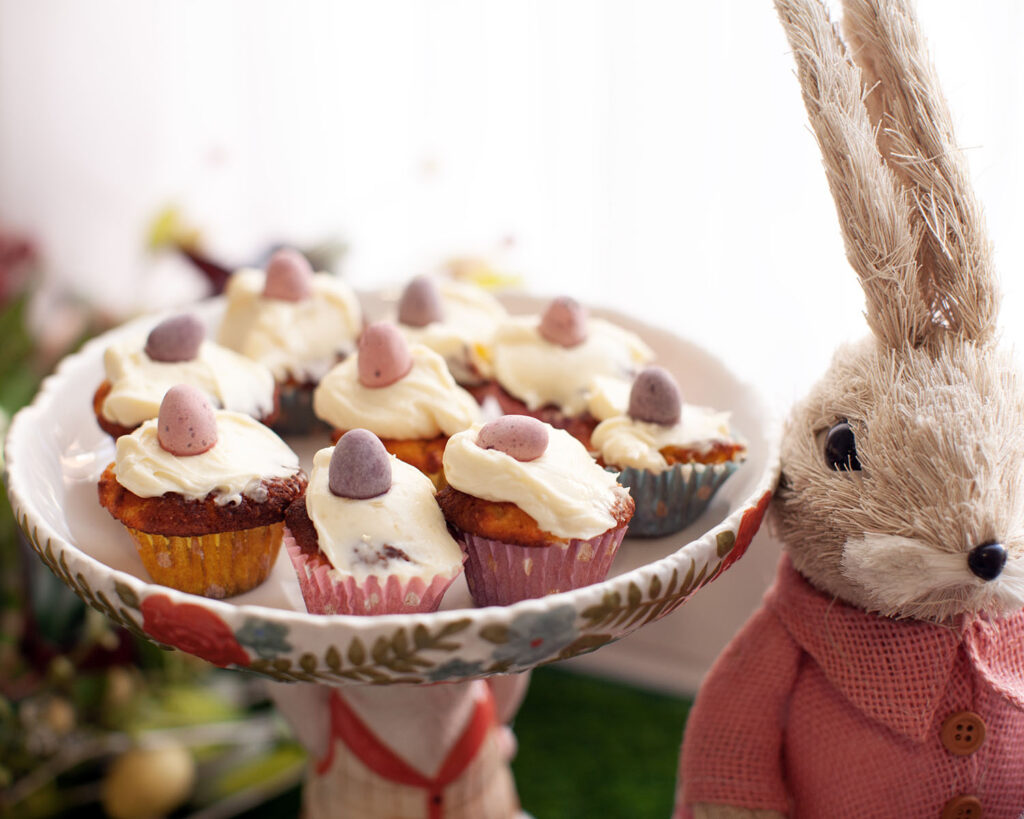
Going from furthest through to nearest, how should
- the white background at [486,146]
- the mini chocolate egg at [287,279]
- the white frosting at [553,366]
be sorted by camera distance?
the white background at [486,146] → the mini chocolate egg at [287,279] → the white frosting at [553,366]

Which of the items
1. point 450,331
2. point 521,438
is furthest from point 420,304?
point 521,438

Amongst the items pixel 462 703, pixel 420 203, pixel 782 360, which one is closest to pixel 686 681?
pixel 782 360

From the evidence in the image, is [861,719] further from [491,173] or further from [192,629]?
[491,173]

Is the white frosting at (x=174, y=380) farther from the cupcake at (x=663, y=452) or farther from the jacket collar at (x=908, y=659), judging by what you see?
the jacket collar at (x=908, y=659)

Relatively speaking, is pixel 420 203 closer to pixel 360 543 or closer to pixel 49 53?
pixel 49 53

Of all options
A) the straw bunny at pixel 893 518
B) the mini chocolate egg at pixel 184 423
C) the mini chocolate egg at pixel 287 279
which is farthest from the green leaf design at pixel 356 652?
the mini chocolate egg at pixel 287 279

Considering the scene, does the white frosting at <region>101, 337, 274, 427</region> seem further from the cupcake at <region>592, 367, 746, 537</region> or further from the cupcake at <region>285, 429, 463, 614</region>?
the cupcake at <region>592, 367, 746, 537</region>
